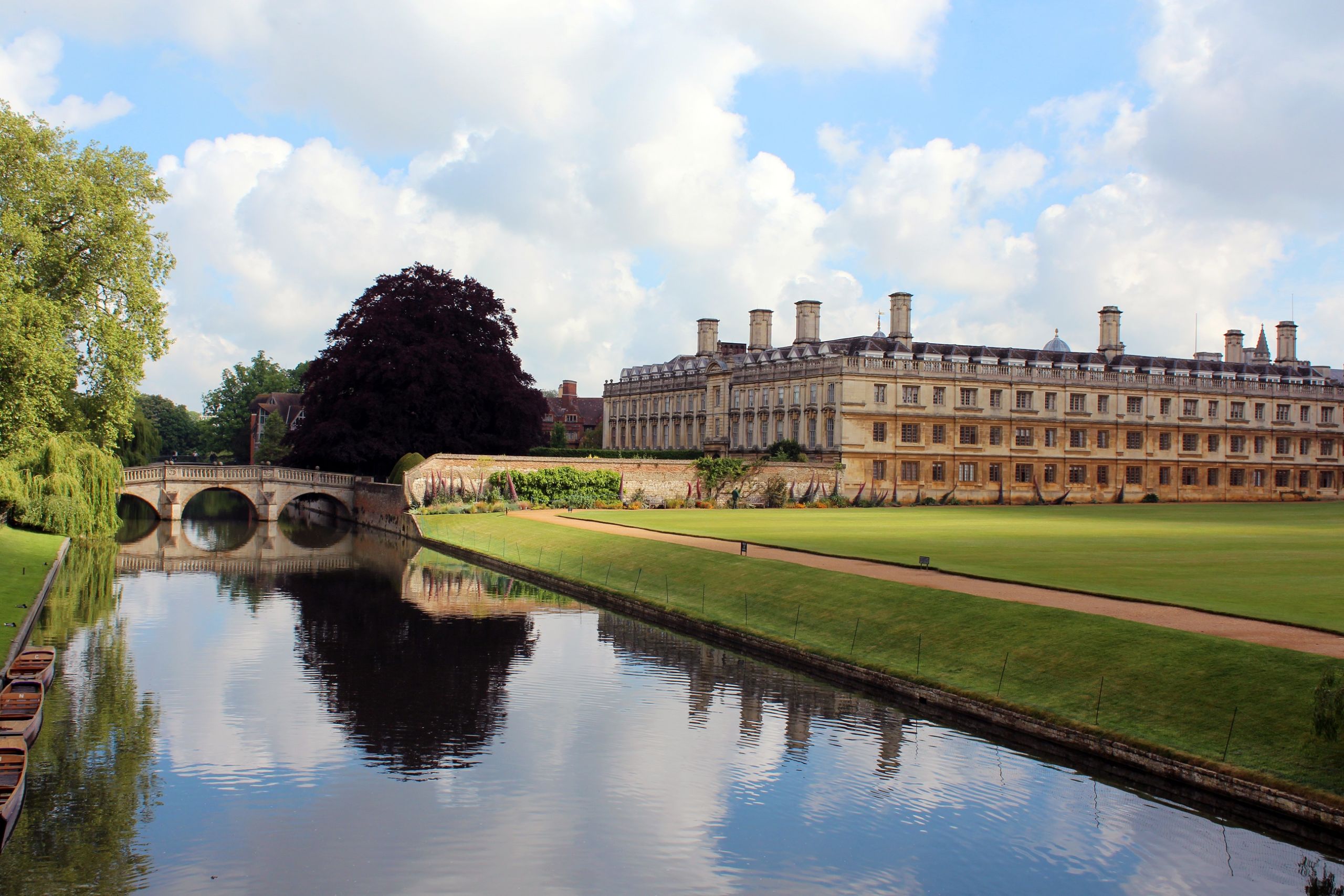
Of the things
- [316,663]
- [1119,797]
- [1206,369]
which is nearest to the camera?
[1119,797]

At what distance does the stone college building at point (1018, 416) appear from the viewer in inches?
2093

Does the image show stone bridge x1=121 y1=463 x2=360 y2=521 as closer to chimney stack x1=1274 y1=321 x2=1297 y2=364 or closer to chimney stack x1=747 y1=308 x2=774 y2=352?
chimney stack x1=747 y1=308 x2=774 y2=352

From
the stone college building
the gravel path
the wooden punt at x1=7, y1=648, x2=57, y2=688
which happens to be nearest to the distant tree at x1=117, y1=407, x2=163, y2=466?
the stone college building

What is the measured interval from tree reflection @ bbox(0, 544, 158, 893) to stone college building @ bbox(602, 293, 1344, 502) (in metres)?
38.6

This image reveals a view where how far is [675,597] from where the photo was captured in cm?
2338

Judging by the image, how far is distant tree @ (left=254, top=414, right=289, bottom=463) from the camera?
79.2 meters

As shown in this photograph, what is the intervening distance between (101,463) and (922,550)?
2468cm

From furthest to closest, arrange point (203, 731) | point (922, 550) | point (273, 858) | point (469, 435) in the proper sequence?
point (469, 435), point (922, 550), point (203, 731), point (273, 858)

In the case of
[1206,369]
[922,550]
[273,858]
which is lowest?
[273,858]

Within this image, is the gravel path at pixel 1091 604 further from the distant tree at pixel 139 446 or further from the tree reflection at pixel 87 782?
the distant tree at pixel 139 446

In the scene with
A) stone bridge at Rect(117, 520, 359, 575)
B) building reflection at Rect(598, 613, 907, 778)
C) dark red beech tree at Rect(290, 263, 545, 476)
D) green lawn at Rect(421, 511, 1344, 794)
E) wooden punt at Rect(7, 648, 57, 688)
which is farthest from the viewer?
dark red beech tree at Rect(290, 263, 545, 476)

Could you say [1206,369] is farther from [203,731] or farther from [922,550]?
[203,731]

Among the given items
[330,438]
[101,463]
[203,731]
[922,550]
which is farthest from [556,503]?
[203,731]

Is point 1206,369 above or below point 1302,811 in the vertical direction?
above
